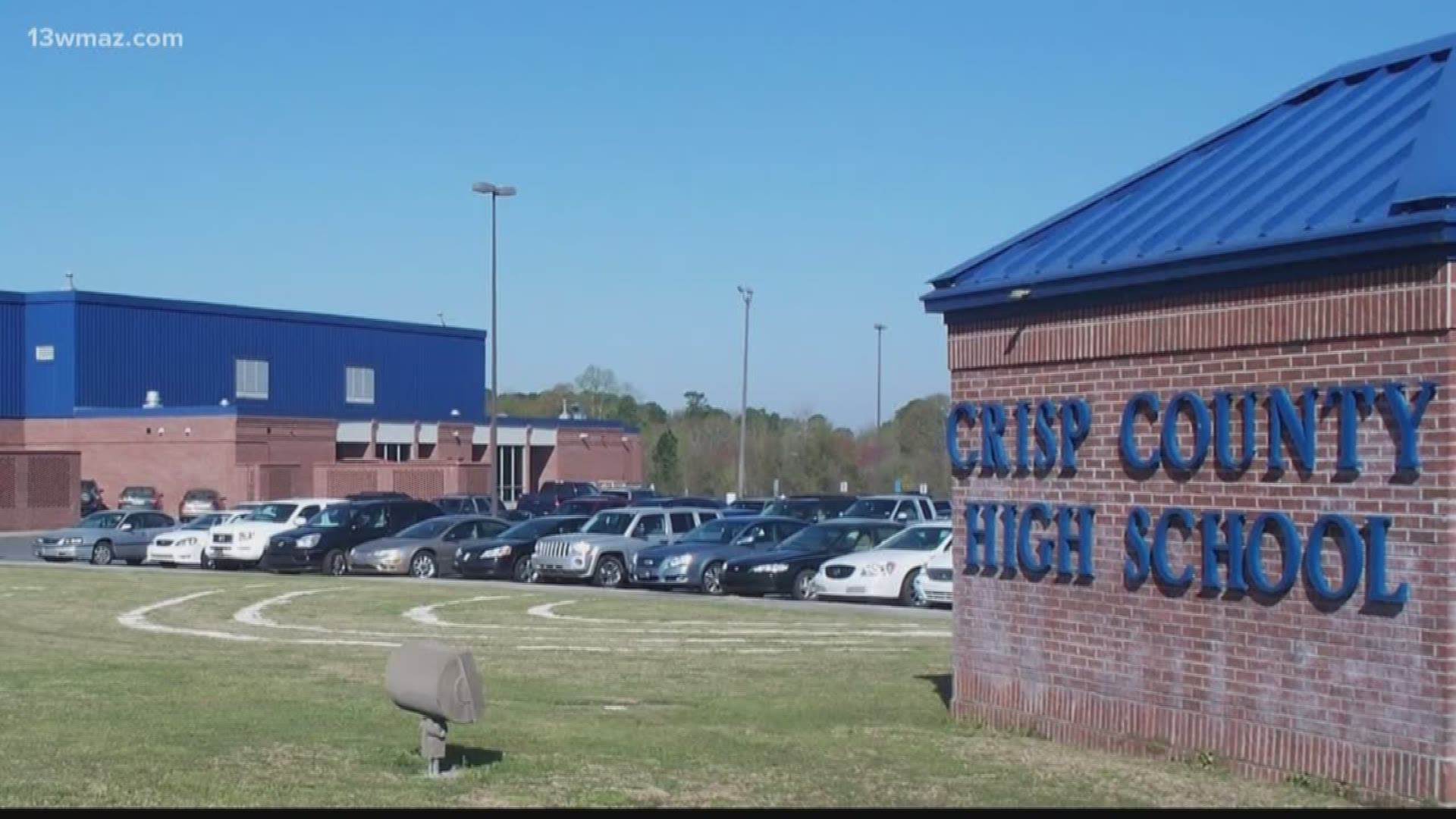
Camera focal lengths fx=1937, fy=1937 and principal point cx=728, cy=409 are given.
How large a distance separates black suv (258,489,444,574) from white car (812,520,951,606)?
12025 millimetres

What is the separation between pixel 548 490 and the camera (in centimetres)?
6581

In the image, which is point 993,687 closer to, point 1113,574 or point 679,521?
point 1113,574

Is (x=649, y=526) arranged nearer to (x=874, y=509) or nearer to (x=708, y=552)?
(x=708, y=552)

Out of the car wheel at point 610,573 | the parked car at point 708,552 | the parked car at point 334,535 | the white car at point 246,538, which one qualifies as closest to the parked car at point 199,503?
the white car at point 246,538

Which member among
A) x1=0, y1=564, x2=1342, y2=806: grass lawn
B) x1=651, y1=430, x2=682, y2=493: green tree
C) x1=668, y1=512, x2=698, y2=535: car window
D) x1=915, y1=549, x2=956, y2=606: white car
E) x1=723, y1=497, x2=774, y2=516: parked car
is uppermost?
x1=651, y1=430, x2=682, y2=493: green tree

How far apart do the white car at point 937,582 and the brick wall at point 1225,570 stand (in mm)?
13252

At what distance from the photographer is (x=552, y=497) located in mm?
59500

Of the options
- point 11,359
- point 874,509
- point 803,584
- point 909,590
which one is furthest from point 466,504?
point 11,359

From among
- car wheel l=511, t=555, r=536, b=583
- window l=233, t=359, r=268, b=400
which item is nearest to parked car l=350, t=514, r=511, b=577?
car wheel l=511, t=555, r=536, b=583

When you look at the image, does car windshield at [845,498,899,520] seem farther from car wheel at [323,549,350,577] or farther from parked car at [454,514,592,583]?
car wheel at [323,549,350,577]

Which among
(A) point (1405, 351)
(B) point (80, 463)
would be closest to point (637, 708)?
(A) point (1405, 351)

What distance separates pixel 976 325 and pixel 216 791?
6.39m

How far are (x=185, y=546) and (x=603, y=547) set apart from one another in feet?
38.3

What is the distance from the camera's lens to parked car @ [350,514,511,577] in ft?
119
